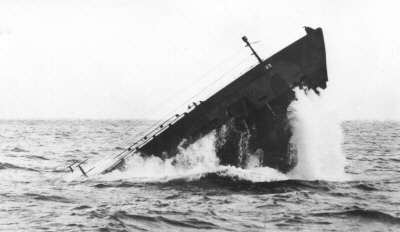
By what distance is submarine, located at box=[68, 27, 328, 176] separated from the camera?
14.0m

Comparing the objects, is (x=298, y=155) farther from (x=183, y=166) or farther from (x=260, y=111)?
A: (x=183, y=166)

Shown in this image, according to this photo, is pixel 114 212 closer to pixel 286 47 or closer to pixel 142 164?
pixel 142 164

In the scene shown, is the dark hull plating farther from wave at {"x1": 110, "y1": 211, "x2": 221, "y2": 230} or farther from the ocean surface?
wave at {"x1": 110, "y1": 211, "x2": 221, "y2": 230}

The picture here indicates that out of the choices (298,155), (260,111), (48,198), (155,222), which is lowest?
(155,222)

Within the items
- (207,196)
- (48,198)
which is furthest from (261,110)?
(48,198)

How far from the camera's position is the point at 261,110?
14367mm

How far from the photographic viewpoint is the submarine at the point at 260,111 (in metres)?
14.0

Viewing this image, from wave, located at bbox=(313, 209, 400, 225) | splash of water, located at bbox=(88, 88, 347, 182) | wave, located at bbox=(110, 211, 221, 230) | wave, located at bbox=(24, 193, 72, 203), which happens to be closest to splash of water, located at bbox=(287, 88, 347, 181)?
splash of water, located at bbox=(88, 88, 347, 182)

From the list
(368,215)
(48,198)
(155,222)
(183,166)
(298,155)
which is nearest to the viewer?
(155,222)

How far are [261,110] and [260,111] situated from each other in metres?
0.06

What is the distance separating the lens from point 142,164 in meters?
15.3

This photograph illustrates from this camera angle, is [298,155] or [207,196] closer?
[207,196]

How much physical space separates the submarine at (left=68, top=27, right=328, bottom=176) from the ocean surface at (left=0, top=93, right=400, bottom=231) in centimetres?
50

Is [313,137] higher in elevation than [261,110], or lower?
lower
